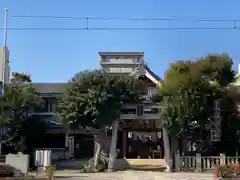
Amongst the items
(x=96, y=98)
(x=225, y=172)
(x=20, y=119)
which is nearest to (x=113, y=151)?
(x=96, y=98)

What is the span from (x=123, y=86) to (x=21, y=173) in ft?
27.5

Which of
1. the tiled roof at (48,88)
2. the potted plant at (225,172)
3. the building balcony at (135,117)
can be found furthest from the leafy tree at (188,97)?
the tiled roof at (48,88)

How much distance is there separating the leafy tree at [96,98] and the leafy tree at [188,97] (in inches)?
87.0

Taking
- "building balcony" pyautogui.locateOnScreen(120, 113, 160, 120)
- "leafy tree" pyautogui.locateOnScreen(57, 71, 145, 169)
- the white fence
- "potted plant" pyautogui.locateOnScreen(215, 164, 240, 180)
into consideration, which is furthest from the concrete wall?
"potted plant" pyautogui.locateOnScreen(215, 164, 240, 180)

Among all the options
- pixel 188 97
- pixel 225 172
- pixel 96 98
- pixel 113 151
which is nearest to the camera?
pixel 225 172

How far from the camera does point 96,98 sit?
2595 centimetres

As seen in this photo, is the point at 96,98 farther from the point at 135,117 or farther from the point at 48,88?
the point at 48,88

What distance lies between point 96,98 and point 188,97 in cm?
579

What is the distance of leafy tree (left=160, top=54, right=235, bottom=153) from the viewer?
86.1 ft

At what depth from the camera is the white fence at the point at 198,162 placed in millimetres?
26812

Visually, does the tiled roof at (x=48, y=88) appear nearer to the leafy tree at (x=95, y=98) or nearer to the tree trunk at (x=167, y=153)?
the leafy tree at (x=95, y=98)

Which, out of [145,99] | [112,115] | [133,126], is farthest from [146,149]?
[112,115]

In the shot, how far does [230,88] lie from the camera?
30.0 m

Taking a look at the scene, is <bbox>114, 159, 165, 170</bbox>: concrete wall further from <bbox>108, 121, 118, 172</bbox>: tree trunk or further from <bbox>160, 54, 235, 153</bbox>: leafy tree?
<bbox>160, 54, 235, 153</bbox>: leafy tree
